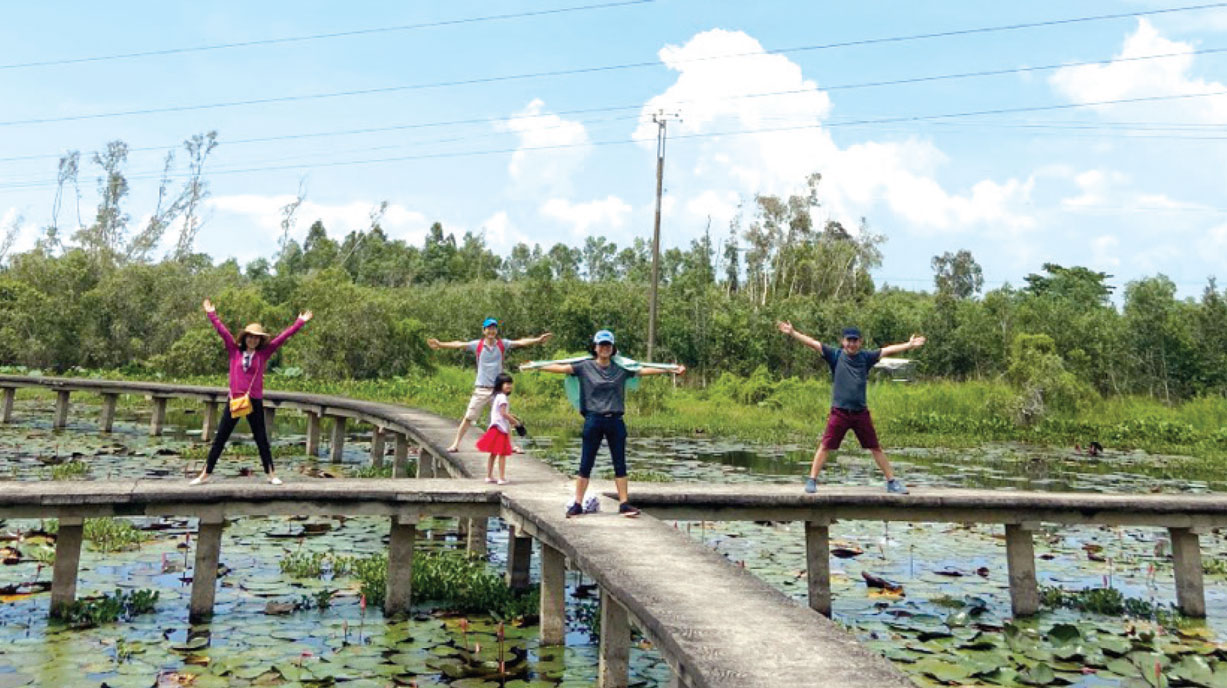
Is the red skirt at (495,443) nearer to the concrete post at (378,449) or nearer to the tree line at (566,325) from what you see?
the concrete post at (378,449)

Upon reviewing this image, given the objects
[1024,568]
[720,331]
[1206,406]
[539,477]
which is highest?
[720,331]

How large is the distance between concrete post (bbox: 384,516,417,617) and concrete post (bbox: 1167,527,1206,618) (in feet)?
22.0

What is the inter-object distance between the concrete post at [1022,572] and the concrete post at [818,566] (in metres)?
1.61

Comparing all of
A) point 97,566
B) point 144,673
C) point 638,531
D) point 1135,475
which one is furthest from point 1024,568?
point 1135,475

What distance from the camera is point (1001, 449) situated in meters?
21.9

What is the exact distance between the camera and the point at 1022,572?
8750 mm

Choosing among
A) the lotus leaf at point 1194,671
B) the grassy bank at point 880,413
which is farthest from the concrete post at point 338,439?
the lotus leaf at point 1194,671

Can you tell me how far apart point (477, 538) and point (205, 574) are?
3166mm

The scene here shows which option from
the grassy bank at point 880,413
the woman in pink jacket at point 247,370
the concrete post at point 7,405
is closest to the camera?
the woman in pink jacket at point 247,370

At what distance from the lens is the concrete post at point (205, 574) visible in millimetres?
7754

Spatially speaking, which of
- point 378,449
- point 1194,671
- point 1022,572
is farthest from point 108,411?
point 1194,671

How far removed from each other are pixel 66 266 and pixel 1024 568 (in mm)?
40476

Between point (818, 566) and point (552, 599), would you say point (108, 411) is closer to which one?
point (552, 599)

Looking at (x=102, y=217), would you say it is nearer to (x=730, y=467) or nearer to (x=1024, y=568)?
(x=730, y=467)
